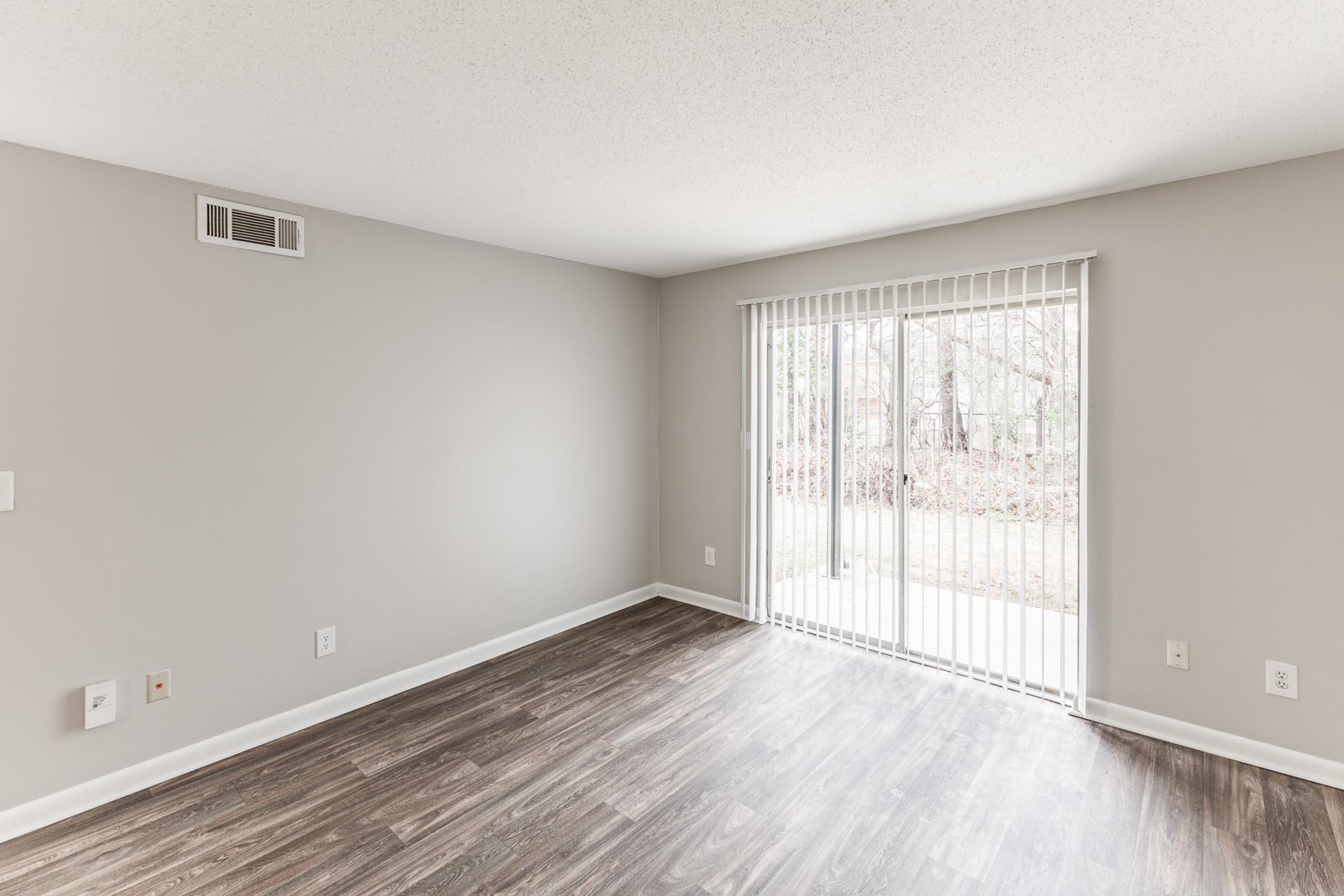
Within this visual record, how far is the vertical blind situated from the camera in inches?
115

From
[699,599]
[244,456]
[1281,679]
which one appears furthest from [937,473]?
[244,456]

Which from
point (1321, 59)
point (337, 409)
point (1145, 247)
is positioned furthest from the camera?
point (337, 409)

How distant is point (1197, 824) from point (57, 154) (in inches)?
183

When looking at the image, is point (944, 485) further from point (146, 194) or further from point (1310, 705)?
point (146, 194)

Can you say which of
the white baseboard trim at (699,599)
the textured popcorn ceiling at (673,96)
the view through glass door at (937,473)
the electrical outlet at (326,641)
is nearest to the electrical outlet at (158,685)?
the electrical outlet at (326,641)

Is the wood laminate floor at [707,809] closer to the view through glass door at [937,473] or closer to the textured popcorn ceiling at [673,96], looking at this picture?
the view through glass door at [937,473]

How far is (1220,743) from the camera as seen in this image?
2.53 metres

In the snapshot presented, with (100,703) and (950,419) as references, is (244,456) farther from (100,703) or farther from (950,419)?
(950,419)

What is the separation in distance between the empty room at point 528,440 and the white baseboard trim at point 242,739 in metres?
0.02

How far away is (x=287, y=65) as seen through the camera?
1.70 meters

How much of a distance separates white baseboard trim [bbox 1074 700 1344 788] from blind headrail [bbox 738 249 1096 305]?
80.4 inches

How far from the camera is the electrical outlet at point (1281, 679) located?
238 centimetres

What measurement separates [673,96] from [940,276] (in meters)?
1.94

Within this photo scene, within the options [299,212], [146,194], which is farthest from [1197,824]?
[146,194]
